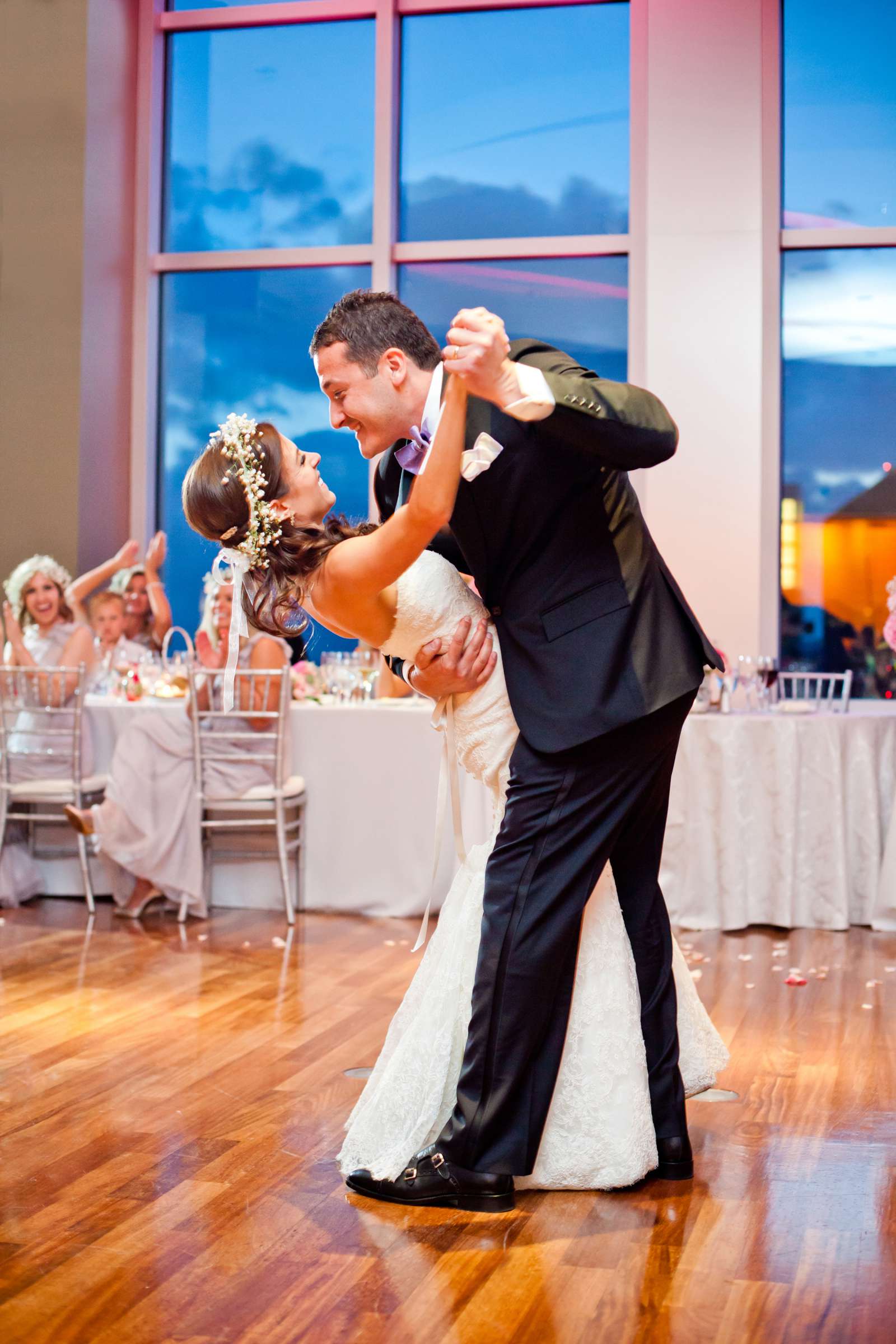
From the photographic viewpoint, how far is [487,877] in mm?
2254

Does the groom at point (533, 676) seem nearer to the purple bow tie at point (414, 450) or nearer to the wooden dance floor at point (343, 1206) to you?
the purple bow tie at point (414, 450)

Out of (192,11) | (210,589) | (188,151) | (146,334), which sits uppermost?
(192,11)

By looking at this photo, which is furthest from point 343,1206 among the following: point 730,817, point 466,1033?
point 730,817

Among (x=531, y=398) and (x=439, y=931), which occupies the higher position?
(x=531, y=398)

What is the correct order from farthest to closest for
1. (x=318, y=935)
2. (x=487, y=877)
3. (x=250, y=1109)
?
(x=318, y=935) → (x=250, y=1109) → (x=487, y=877)

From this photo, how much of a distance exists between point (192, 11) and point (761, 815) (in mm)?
6140

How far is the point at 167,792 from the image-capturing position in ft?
17.3

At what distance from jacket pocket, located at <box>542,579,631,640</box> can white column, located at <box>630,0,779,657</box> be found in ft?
17.0

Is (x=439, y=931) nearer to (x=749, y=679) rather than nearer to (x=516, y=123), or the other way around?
(x=749, y=679)

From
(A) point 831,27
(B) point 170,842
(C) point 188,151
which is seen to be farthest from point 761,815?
(C) point 188,151

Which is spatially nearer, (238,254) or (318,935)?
(318,935)

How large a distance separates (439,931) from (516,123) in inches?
266

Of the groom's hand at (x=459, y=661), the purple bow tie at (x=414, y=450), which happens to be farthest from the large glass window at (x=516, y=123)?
the groom's hand at (x=459, y=661)

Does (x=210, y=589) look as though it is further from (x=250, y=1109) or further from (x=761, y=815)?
(x=250, y=1109)
